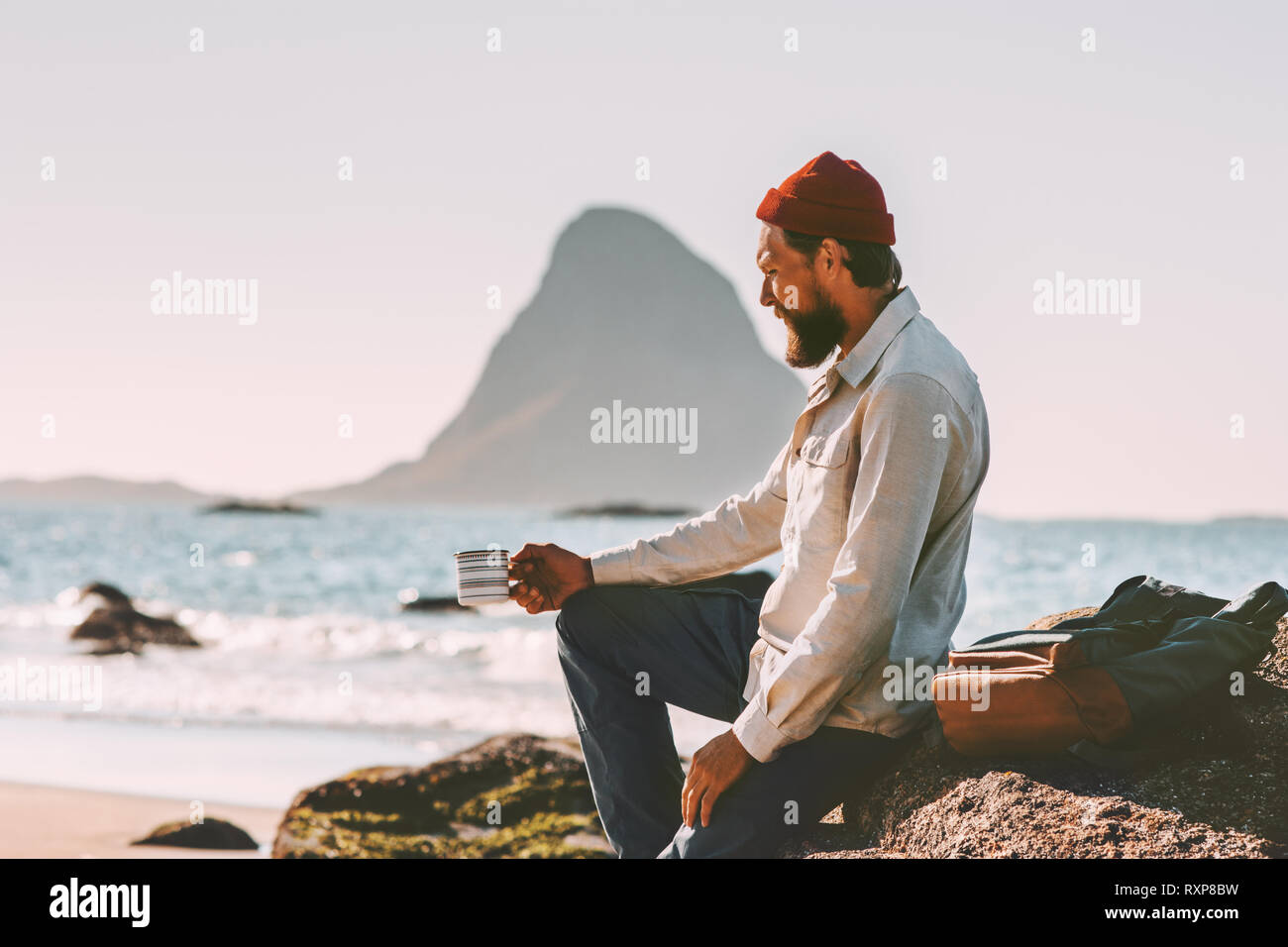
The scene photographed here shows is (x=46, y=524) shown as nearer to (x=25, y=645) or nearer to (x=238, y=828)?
(x=25, y=645)

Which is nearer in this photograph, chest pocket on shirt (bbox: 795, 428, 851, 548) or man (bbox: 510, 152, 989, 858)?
man (bbox: 510, 152, 989, 858)

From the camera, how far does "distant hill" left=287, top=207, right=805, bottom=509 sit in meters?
140

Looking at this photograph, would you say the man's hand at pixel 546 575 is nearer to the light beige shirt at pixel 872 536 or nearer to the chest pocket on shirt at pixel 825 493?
the light beige shirt at pixel 872 536

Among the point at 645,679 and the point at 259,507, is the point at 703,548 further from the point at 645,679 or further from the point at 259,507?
the point at 259,507

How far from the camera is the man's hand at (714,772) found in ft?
9.40

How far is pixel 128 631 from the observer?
53.4ft

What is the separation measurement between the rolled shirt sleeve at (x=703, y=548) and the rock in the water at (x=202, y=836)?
11.1 ft

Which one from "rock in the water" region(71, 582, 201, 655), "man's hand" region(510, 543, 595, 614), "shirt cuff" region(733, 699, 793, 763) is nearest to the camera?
"shirt cuff" region(733, 699, 793, 763)

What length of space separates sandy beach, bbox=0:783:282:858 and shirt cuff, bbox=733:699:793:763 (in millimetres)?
3781

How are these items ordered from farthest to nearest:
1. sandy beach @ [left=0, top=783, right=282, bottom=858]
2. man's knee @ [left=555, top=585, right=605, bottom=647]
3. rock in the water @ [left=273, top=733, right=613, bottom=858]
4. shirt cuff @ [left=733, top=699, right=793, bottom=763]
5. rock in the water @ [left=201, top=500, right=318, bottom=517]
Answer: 1. rock in the water @ [left=201, top=500, right=318, bottom=517]
2. sandy beach @ [left=0, top=783, right=282, bottom=858]
3. rock in the water @ [left=273, top=733, right=613, bottom=858]
4. man's knee @ [left=555, top=585, right=605, bottom=647]
5. shirt cuff @ [left=733, top=699, right=793, bottom=763]

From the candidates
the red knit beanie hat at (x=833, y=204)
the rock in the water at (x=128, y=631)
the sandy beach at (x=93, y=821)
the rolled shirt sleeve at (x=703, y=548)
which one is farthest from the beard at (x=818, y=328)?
the rock in the water at (x=128, y=631)

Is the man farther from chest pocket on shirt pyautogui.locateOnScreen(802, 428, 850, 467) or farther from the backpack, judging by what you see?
the backpack

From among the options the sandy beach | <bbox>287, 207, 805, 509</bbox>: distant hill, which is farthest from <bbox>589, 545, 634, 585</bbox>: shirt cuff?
<bbox>287, 207, 805, 509</bbox>: distant hill
